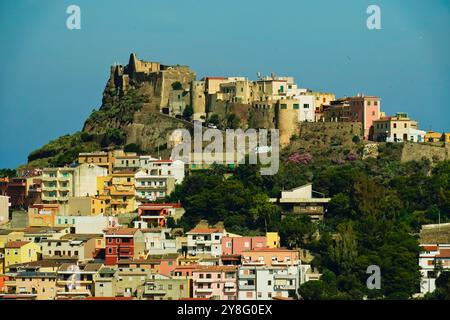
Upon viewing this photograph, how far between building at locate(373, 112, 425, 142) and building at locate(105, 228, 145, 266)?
13.0 m

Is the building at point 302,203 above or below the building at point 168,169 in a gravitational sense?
below

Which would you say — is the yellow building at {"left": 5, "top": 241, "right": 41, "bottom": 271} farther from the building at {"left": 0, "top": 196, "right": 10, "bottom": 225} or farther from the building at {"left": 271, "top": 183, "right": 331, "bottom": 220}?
the building at {"left": 271, "top": 183, "right": 331, "bottom": 220}

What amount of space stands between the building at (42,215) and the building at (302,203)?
7473 mm

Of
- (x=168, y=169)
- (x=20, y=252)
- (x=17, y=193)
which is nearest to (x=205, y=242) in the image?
(x=20, y=252)

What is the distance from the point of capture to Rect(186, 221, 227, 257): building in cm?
6138

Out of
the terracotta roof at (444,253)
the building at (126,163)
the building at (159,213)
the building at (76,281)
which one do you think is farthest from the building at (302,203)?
the building at (76,281)

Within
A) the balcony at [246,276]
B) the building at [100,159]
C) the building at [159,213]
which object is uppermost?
the building at [100,159]

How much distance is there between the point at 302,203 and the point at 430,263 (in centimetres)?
583

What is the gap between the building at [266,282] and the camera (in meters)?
58.1

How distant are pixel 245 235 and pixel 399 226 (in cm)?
492

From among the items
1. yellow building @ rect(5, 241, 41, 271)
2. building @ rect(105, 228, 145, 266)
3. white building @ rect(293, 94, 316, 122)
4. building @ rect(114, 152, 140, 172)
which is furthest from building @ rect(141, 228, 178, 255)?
white building @ rect(293, 94, 316, 122)

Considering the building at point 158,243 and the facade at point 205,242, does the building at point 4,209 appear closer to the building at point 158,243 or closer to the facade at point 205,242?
the building at point 158,243

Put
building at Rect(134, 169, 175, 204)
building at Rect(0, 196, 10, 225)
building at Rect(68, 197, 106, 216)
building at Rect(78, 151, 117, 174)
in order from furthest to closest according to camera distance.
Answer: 1. building at Rect(78, 151, 117, 174)
2. building at Rect(0, 196, 10, 225)
3. building at Rect(134, 169, 175, 204)
4. building at Rect(68, 197, 106, 216)

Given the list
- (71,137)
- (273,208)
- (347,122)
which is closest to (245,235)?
(273,208)
